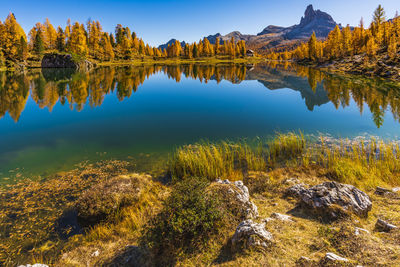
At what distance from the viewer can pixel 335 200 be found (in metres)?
8.10

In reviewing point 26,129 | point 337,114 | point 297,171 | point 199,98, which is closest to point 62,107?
point 26,129

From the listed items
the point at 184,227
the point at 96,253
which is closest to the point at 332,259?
the point at 184,227

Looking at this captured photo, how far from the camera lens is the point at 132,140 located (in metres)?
19.0

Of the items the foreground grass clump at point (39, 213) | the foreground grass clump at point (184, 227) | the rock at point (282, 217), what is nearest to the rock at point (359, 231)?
the rock at point (282, 217)

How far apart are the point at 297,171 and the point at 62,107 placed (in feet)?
111

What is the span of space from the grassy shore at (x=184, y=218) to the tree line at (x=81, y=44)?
10654cm

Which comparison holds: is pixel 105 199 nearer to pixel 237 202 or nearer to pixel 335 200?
pixel 237 202

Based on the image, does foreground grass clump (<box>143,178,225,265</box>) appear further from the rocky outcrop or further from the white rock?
the white rock

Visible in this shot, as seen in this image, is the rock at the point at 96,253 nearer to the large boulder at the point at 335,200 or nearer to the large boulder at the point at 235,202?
the large boulder at the point at 235,202

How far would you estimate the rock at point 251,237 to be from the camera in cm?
605

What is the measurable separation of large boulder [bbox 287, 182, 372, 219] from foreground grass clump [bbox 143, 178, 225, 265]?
4383 millimetres

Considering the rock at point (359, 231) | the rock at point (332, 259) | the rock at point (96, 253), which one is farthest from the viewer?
the rock at point (96, 253)

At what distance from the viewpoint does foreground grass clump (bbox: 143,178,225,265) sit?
21.7 ft

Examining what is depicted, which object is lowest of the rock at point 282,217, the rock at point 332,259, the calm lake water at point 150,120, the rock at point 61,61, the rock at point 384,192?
the rock at point 282,217
